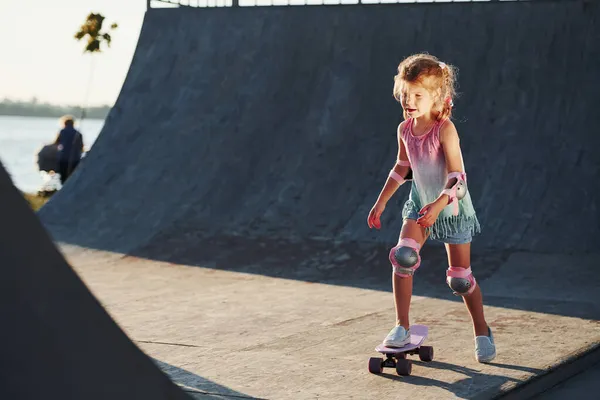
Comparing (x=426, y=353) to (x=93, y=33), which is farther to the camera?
(x=93, y=33)

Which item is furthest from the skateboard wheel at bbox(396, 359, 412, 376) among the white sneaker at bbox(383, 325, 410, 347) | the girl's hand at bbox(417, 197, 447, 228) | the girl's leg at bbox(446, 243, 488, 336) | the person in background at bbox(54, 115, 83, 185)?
the person in background at bbox(54, 115, 83, 185)

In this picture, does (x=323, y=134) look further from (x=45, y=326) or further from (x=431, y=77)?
(x=45, y=326)

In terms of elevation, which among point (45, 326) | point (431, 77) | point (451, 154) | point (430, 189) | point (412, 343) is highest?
point (431, 77)

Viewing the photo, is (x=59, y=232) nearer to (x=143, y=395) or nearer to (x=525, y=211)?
(x=525, y=211)

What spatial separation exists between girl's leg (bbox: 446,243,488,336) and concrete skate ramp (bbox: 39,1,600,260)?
346 centimetres

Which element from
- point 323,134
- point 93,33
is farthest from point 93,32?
point 323,134

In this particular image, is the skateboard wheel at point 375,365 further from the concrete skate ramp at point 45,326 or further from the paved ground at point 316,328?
the concrete skate ramp at point 45,326

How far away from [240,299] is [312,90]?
4.07m

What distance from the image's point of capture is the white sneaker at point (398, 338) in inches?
210

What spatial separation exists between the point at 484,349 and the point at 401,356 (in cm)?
48

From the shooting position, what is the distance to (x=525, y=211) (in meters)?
9.37

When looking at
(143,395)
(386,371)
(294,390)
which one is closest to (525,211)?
(386,371)

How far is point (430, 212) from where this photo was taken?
513 cm

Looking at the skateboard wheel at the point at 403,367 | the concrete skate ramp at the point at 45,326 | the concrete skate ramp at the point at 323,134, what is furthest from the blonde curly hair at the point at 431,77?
the concrete skate ramp at the point at 323,134
